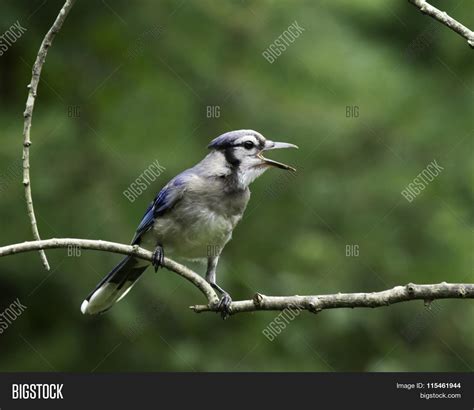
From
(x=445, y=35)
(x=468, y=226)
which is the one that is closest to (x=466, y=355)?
(x=468, y=226)

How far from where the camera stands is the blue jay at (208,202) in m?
5.99

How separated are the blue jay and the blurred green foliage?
82.2 inches

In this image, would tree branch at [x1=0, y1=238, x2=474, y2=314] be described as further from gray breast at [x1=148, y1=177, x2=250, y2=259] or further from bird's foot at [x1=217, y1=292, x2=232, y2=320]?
gray breast at [x1=148, y1=177, x2=250, y2=259]

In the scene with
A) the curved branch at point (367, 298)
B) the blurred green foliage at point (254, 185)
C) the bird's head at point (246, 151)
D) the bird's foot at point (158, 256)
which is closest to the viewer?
the curved branch at point (367, 298)

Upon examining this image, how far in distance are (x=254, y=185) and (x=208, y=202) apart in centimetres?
259

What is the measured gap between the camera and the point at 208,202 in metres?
6.04

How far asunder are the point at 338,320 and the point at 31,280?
328cm

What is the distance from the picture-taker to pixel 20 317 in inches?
346

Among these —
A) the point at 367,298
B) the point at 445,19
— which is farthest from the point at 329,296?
the point at 445,19

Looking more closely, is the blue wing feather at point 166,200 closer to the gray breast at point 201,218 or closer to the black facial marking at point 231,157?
the gray breast at point 201,218

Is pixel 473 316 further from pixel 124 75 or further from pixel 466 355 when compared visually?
pixel 124 75

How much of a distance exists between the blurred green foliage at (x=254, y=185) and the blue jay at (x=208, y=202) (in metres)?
2.09

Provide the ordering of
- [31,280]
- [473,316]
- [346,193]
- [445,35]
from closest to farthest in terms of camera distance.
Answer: [31,280], [473,316], [346,193], [445,35]

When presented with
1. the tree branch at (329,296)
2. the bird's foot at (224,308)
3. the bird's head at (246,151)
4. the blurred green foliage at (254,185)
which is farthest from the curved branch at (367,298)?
the blurred green foliage at (254,185)
